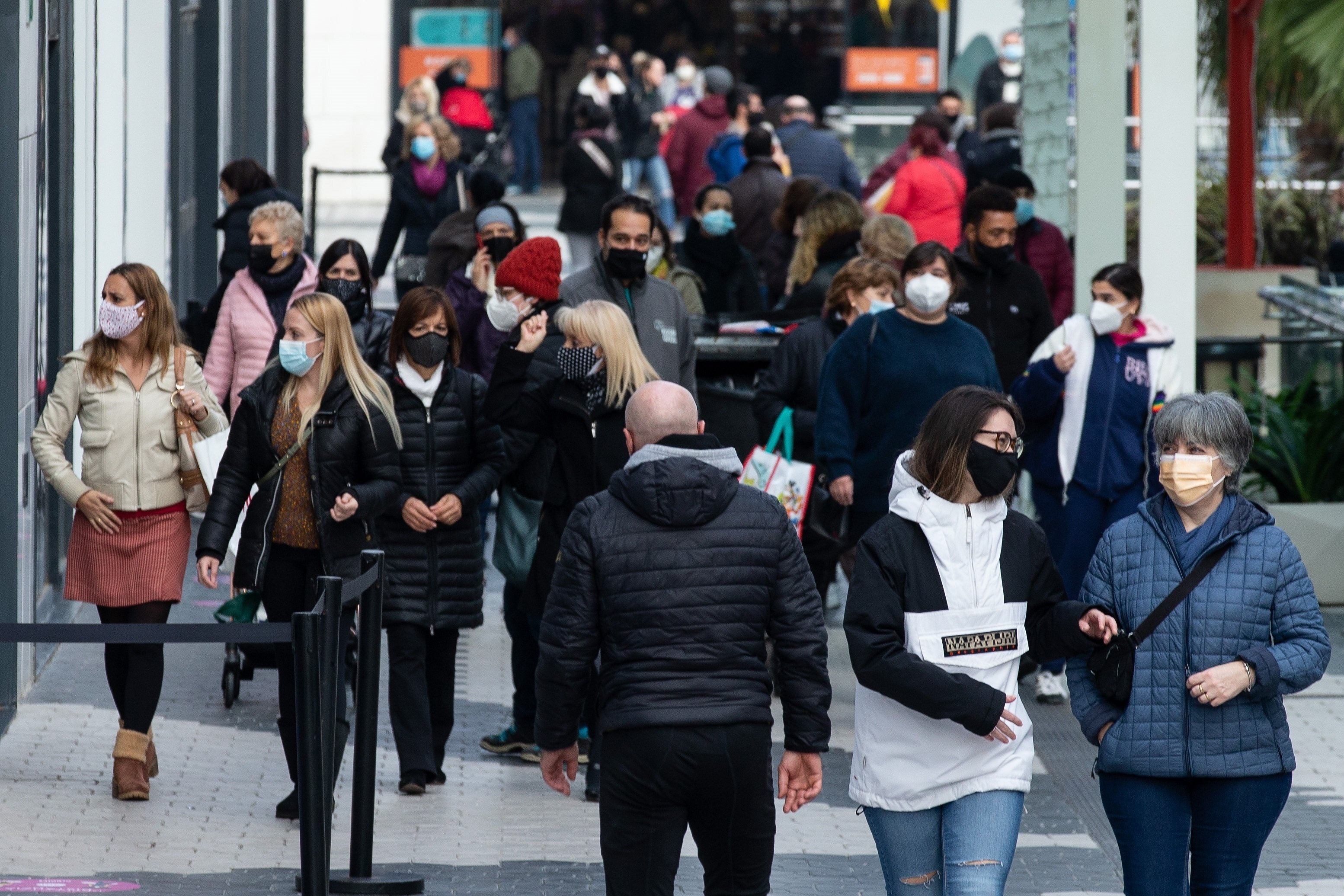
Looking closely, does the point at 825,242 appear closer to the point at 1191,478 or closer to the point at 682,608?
the point at 1191,478

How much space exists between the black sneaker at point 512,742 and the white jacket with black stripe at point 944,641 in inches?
121

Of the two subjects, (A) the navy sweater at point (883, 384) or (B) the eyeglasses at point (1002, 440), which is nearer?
(B) the eyeglasses at point (1002, 440)

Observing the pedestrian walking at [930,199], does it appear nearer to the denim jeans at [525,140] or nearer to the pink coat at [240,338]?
the pink coat at [240,338]

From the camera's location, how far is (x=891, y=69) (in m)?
31.3

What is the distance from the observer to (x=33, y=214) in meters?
8.21

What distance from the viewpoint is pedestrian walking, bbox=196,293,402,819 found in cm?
645

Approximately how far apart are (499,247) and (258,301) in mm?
1372

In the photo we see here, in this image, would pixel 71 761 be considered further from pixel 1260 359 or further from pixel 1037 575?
pixel 1260 359

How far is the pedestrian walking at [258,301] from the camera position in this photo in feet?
27.6

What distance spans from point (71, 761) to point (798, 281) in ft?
14.2

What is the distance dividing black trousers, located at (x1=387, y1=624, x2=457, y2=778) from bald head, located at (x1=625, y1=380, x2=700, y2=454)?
7.56ft

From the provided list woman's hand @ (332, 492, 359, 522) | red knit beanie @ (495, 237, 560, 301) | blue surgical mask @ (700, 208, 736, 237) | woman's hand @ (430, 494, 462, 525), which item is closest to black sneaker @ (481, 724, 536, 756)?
woman's hand @ (430, 494, 462, 525)

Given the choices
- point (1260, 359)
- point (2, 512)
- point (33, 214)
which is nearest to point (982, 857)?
point (2, 512)

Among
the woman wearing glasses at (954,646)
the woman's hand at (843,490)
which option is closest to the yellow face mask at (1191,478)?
the woman wearing glasses at (954,646)
